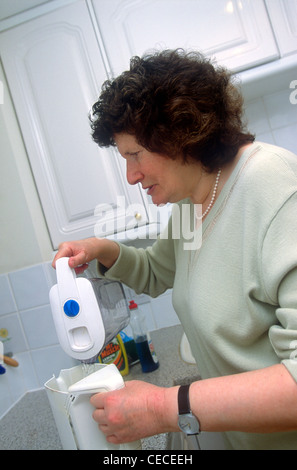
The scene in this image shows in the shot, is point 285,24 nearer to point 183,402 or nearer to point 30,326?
point 183,402

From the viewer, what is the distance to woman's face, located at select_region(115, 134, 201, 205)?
0.71 m

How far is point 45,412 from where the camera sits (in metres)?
1.09

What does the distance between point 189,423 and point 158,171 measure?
457 millimetres

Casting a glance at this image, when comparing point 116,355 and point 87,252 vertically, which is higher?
point 87,252

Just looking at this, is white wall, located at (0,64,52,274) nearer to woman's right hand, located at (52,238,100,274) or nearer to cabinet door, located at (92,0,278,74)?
cabinet door, located at (92,0,278,74)

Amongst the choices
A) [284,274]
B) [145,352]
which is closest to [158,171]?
[284,274]

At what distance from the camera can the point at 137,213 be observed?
1258 mm

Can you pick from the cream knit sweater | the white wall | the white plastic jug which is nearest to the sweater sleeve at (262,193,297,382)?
the cream knit sweater

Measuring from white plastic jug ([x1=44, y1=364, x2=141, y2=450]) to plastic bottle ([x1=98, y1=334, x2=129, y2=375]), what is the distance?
53 cm

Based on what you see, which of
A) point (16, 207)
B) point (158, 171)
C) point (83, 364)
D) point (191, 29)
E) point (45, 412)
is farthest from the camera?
point (16, 207)

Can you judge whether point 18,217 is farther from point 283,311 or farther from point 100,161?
point 283,311

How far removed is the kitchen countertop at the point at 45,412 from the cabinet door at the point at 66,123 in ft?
1.56

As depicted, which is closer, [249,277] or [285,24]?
[249,277]
